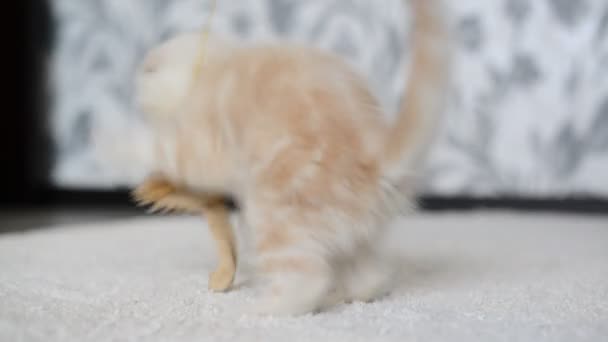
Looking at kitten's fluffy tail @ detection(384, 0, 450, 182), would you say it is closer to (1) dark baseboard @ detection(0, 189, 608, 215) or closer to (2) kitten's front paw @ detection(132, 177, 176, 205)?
(2) kitten's front paw @ detection(132, 177, 176, 205)

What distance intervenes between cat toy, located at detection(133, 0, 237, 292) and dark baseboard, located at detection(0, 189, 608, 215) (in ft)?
3.32

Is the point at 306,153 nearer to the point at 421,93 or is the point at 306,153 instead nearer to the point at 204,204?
the point at 421,93

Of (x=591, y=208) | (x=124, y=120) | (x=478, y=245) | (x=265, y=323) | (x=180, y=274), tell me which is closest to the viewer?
(x=265, y=323)

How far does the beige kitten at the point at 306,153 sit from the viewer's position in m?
0.96

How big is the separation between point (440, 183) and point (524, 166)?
321 millimetres

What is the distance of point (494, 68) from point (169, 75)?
1729mm

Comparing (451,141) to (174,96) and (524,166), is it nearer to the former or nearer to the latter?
(524,166)

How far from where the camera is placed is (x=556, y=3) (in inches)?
99.0

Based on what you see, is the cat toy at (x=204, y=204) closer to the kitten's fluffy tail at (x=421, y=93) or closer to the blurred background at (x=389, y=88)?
the kitten's fluffy tail at (x=421, y=93)

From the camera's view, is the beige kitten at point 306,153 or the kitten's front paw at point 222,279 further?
the kitten's front paw at point 222,279

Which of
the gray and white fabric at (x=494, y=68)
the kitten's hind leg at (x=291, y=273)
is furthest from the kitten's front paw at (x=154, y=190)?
the gray and white fabric at (x=494, y=68)

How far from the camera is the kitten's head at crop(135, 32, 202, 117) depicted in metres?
1.18

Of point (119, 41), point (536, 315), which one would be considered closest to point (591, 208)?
point (536, 315)

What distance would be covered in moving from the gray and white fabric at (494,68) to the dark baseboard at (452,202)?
34 millimetres
